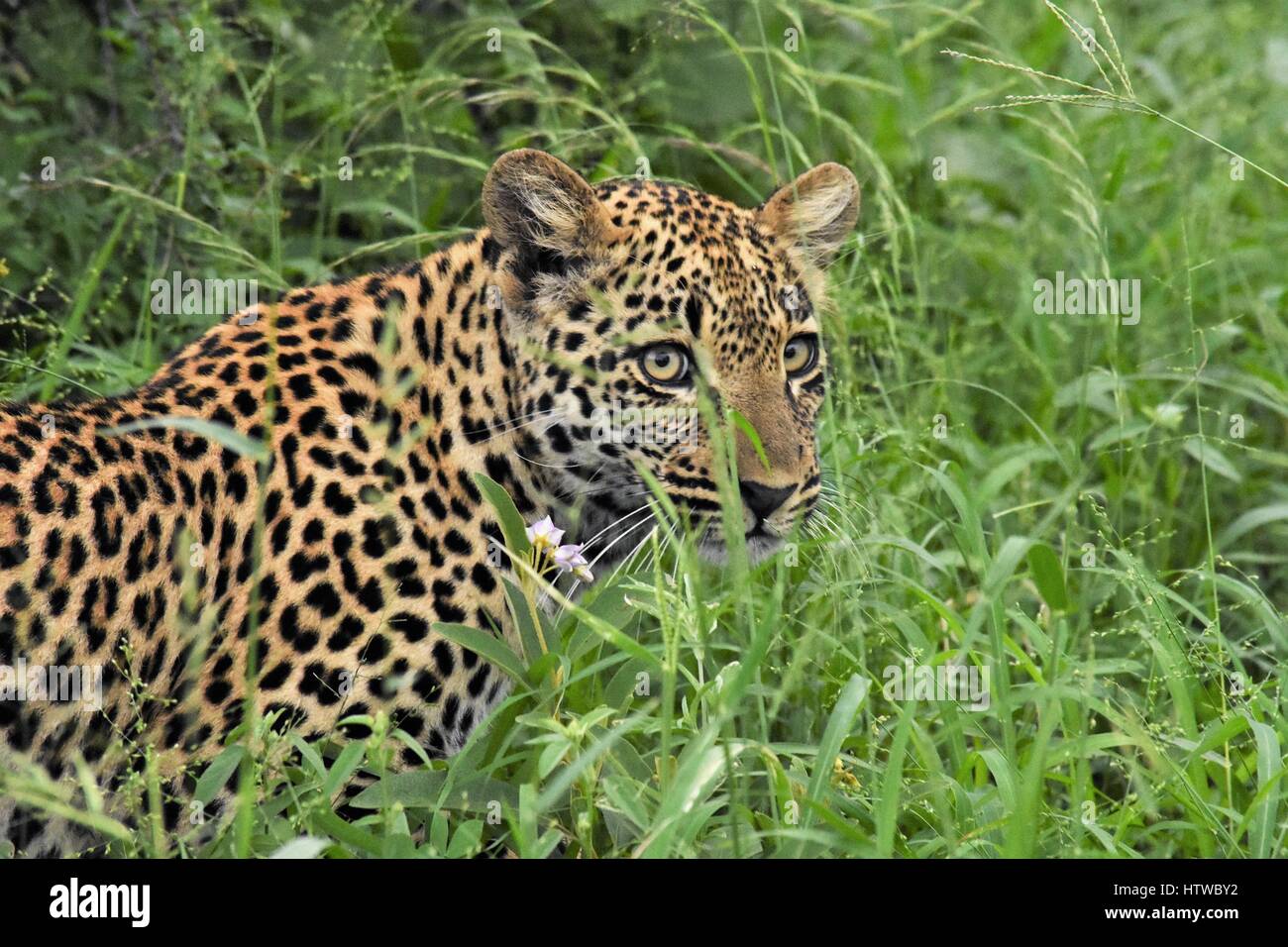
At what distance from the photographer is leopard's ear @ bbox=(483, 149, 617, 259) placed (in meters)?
4.65

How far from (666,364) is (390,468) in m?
0.84

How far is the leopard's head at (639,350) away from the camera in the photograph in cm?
464

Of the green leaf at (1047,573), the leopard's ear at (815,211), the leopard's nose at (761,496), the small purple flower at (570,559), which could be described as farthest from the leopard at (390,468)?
the green leaf at (1047,573)

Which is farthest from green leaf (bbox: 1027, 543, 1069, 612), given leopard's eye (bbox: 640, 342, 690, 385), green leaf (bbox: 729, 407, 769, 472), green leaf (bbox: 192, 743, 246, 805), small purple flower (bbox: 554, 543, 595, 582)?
green leaf (bbox: 192, 743, 246, 805)

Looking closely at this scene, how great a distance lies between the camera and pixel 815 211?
5266 mm

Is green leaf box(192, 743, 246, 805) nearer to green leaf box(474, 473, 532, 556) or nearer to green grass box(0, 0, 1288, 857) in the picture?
green grass box(0, 0, 1288, 857)

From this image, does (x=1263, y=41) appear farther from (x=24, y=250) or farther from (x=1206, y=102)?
(x=24, y=250)

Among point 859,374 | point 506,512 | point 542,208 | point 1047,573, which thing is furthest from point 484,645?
point 859,374

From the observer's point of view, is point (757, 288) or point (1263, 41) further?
point (1263, 41)

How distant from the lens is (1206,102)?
8.66 metres

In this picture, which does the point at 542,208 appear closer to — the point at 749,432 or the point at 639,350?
the point at 639,350

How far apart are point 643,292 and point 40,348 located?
290 cm
